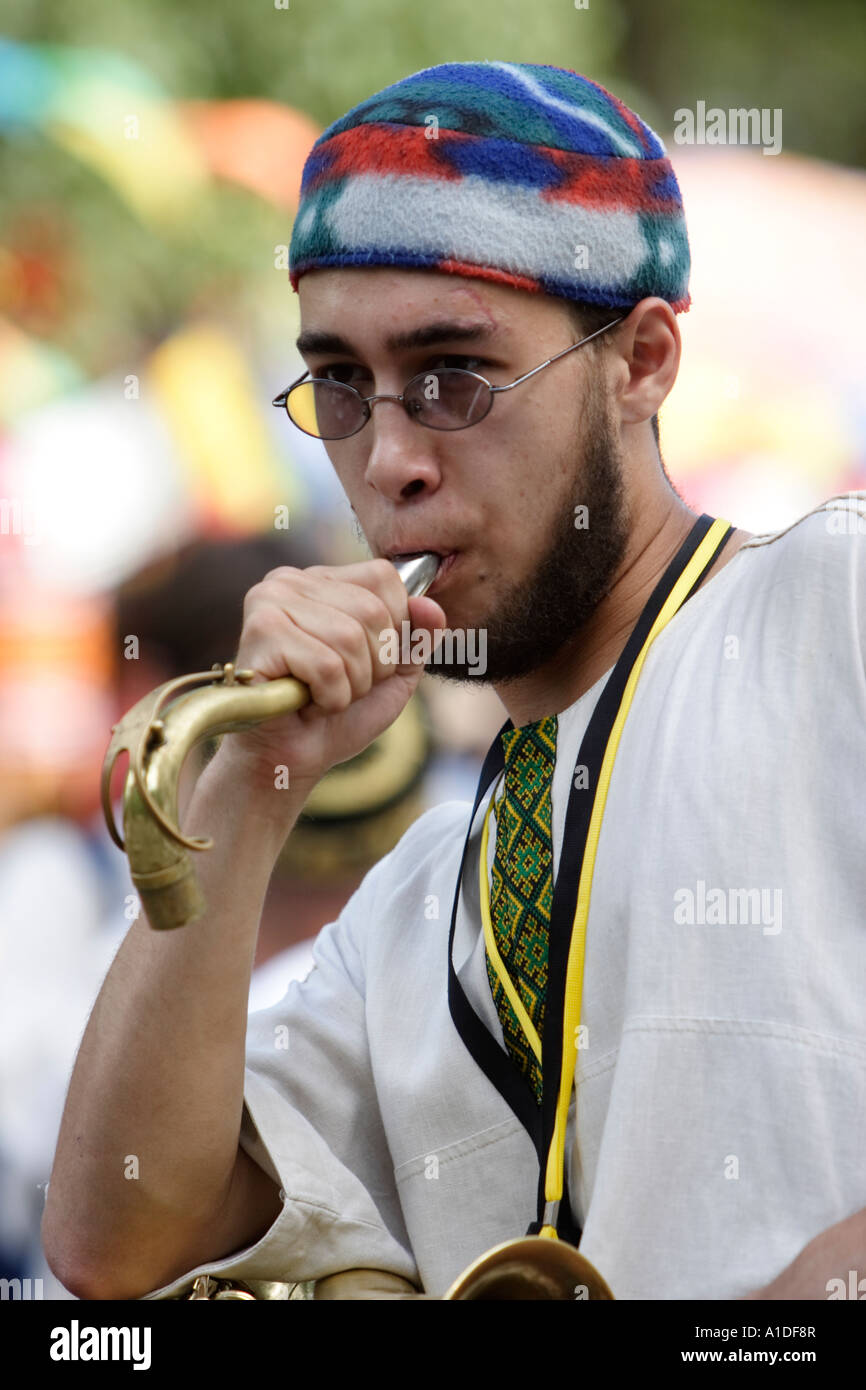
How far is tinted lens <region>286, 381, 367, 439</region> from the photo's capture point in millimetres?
2223

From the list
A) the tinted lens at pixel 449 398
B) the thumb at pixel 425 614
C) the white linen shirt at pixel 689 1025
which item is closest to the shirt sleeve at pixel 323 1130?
the white linen shirt at pixel 689 1025

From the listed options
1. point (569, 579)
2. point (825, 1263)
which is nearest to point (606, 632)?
point (569, 579)

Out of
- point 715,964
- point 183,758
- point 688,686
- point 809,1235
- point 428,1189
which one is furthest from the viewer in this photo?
point 428,1189

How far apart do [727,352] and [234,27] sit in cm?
255

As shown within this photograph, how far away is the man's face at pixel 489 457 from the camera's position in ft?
7.01

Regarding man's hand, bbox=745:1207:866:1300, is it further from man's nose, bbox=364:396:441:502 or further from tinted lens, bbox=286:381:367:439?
tinted lens, bbox=286:381:367:439

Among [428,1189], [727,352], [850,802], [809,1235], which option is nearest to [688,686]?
[850,802]

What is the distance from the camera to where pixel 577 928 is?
6.40 ft

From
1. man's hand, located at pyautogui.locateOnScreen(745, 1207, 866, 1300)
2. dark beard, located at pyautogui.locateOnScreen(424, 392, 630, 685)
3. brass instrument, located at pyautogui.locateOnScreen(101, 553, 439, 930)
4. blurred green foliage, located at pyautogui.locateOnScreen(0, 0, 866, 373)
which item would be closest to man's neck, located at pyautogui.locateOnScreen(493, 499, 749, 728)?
dark beard, located at pyautogui.locateOnScreen(424, 392, 630, 685)

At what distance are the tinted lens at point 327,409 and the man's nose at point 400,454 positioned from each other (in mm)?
67

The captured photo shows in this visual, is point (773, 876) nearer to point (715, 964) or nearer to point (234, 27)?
point (715, 964)

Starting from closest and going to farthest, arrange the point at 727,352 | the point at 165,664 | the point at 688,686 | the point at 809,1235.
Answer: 1. the point at 809,1235
2. the point at 688,686
3. the point at 165,664
4. the point at 727,352

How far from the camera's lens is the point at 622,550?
7.54 ft

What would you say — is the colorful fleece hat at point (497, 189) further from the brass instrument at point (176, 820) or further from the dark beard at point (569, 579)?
the brass instrument at point (176, 820)
